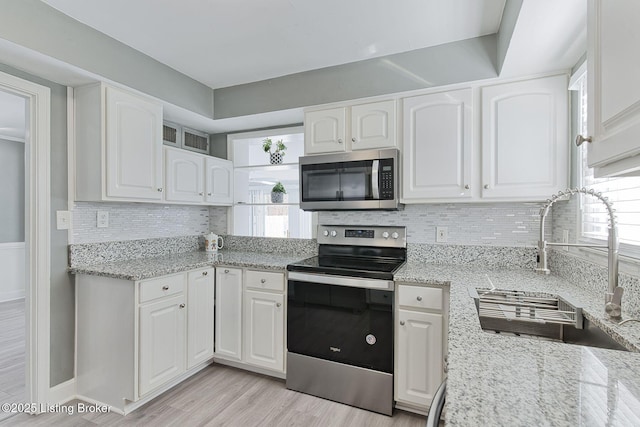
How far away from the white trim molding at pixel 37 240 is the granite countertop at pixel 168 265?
20 cm

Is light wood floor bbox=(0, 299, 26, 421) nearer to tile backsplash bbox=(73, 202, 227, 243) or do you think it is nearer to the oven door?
tile backsplash bbox=(73, 202, 227, 243)

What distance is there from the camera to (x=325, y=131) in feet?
7.86

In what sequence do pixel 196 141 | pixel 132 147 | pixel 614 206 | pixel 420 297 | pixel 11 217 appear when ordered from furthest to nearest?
pixel 11 217 → pixel 196 141 → pixel 132 147 → pixel 420 297 → pixel 614 206

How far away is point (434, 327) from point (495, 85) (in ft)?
5.04

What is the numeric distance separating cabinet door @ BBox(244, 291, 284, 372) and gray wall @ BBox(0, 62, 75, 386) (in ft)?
3.78

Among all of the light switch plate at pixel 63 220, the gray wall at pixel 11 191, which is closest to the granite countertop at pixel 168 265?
the light switch plate at pixel 63 220

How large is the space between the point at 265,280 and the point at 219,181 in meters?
1.20

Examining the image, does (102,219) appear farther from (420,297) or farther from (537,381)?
(537,381)

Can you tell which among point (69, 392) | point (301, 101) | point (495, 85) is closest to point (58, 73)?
point (301, 101)

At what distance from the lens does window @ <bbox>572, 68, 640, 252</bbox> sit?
126cm

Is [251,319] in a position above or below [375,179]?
below

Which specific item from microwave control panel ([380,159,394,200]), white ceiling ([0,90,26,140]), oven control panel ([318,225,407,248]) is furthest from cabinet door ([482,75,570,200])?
white ceiling ([0,90,26,140])

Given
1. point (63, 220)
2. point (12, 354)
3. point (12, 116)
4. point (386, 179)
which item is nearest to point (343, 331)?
point (386, 179)

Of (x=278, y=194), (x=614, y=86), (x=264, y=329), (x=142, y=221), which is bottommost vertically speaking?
(x=264, y=329)
